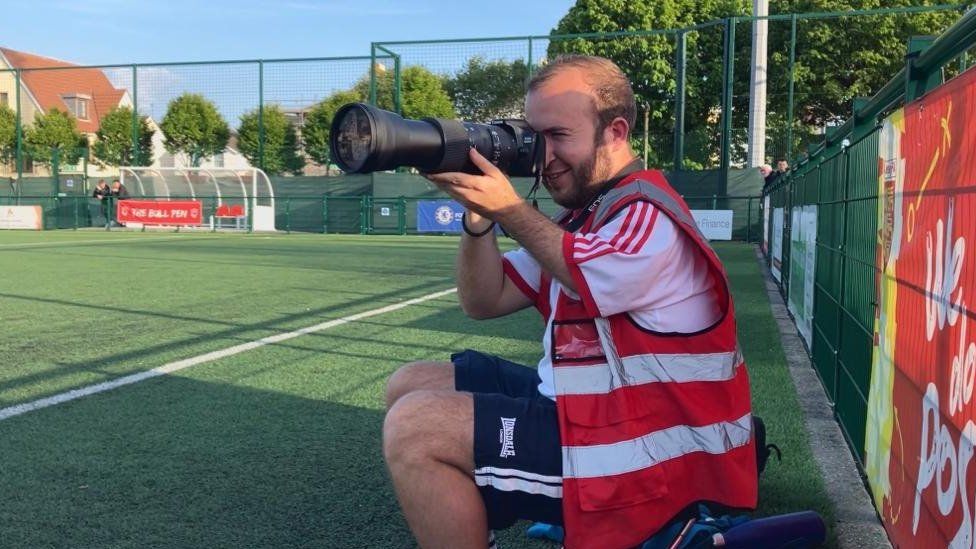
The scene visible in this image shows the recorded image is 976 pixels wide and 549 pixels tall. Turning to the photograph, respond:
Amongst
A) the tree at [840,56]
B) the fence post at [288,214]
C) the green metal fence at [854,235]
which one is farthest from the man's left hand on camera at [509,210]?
the tree at [840,56]

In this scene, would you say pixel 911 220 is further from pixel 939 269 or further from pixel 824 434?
pixel 824 434

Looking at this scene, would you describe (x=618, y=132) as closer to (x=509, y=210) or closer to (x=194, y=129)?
(x=509, y=210)

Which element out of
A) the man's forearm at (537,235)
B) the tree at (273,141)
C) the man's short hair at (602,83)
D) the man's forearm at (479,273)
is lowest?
the man's forearm at (479,273)

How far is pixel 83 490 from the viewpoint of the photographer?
112 inches

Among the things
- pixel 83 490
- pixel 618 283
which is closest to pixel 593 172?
pixel 618 283

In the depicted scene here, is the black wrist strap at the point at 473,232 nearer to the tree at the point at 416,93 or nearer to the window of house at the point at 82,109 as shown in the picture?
the tree at the point at 416,93

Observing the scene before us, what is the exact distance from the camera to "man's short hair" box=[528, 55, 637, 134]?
6.02 ft

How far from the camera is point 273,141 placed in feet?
103

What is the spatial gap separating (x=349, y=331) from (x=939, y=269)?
16.0ft

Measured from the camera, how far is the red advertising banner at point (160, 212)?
26.4 metres

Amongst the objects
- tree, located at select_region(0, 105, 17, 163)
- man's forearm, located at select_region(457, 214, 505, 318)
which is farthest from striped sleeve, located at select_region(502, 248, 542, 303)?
tree, located at select_region(0, 105, 17, 163)

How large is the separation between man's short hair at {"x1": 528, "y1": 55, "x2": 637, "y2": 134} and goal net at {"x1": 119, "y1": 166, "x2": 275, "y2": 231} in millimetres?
25298

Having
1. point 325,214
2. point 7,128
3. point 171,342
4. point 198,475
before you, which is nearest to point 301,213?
point 325,214

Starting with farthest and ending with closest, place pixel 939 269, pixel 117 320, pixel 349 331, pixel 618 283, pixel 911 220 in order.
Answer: pixel 117 320 → pixel 349 331 → pixel 911 220 → pixel 939 269 → pixel 618 283
